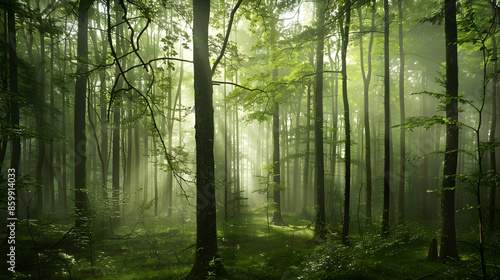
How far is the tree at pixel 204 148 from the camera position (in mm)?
Answer: 5430

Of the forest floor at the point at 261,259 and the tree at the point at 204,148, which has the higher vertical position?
the tree at the point at 204,148

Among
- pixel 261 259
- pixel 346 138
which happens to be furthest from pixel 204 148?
pixel 346 138

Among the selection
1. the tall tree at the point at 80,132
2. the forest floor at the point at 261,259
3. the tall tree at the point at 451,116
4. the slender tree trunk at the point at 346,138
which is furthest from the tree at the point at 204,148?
the tall tree at the point at 451,116

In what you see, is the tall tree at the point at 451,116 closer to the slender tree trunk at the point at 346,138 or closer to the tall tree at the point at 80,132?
the slender tree trunk at the point at 346,138

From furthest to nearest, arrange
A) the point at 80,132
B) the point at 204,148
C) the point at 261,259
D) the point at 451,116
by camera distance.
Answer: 1. the point at 80,132
2. the point at 261,259
3. the point at 451,116
4. the point at 204,148

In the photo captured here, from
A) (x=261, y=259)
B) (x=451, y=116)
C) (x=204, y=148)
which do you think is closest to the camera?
(x=204, y=148)

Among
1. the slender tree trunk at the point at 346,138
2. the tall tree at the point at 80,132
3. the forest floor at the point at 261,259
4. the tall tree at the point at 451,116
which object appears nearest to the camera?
the forest floor at the point at 261,259

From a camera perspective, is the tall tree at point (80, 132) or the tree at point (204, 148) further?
the tall tree at point (80, 132)

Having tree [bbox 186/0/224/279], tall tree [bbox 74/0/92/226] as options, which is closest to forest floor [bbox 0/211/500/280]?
tree [bbox 186/0/224/279]

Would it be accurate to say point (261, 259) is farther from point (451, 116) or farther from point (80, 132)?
point (80, 132)

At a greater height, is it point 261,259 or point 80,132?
point 80,132

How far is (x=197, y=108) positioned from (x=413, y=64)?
18.8 metres

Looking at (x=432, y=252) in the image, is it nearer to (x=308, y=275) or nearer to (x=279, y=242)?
(x=308, y=275)

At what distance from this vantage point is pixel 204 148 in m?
5.53
